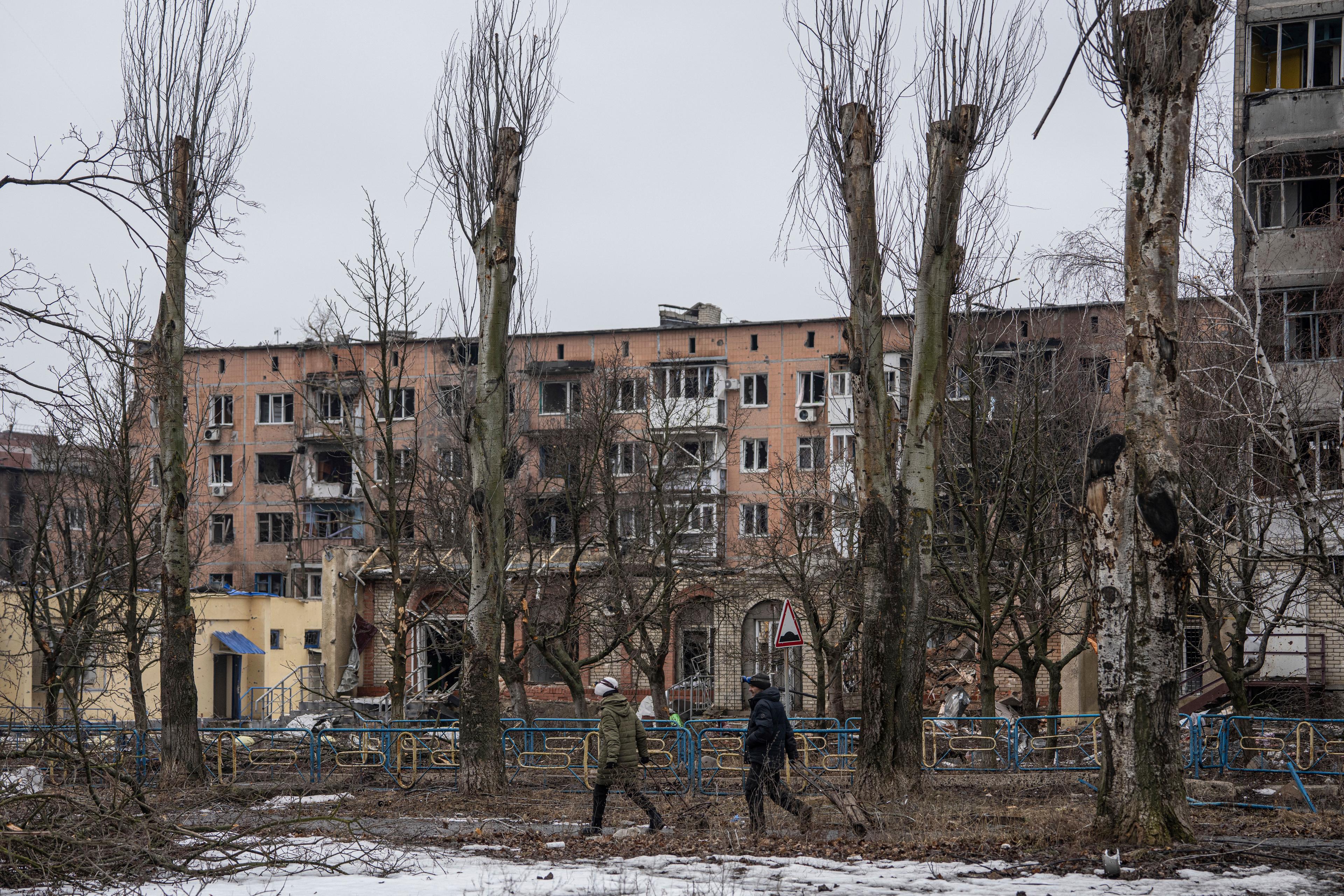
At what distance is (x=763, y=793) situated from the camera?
1229 centimetres

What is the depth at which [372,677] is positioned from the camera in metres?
45.6

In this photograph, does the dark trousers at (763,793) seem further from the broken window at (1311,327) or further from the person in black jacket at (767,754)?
the broken window at (1311,327)

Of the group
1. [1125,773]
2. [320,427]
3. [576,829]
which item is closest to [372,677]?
[320,427]

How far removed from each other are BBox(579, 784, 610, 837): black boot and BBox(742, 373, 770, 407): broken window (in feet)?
128

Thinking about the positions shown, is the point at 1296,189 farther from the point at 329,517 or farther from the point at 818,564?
the point at 329,517

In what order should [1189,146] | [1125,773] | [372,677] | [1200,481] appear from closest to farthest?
1. [1125,773]
2. [1189,146]
3. [1200,481]
4. [372,677]

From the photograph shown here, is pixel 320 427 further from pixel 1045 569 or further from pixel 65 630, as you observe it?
pixel 1045 569

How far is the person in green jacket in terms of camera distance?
12969mm

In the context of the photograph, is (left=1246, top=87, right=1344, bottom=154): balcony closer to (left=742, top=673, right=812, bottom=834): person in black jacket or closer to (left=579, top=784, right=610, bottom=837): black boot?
(left=742, top=673, right=812, bottom=834): person in black jacket

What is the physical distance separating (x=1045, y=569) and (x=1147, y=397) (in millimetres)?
16176

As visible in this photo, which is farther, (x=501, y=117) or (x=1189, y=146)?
(x=501, y=117)

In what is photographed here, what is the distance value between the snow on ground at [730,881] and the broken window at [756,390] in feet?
136

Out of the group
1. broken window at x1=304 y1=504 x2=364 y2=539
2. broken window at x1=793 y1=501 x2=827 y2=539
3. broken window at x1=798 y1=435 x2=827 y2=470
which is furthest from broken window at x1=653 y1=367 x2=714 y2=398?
broken window at x1=304 y1=504 x2=364 y2=539

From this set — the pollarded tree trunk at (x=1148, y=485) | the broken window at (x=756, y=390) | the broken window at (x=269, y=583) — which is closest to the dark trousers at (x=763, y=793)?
the pollarded tree trunk at (x=1148, y=485)
